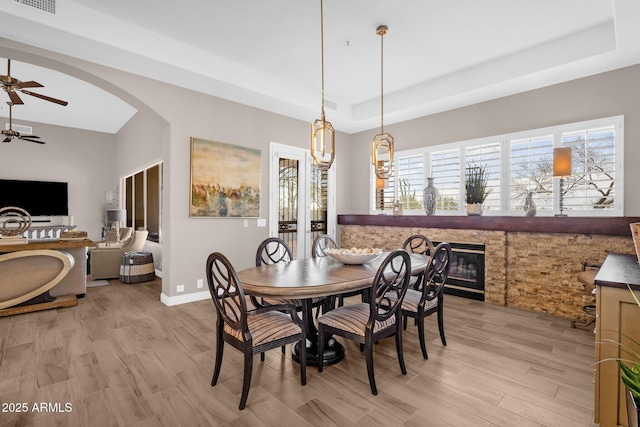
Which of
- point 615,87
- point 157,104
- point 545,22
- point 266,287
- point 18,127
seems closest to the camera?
point 266,287

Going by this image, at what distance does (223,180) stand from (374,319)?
3251mm

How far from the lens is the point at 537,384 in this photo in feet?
7.63

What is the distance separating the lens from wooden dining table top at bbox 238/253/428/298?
2.08m

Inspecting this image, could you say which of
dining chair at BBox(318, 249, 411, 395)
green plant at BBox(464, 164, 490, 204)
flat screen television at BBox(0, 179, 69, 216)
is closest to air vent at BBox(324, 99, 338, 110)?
green plant at BBox(464, 164, 490, 204)

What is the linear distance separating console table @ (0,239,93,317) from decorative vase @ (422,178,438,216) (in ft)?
16.4

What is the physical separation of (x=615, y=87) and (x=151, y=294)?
669 cm

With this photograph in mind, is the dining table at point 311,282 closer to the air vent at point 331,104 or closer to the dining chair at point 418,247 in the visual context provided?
the dining chair at point 418,247

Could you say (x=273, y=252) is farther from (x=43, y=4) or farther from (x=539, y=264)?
(x=539, y=264)

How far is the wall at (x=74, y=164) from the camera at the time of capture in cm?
754

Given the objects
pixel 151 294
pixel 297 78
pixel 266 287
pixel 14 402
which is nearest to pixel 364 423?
pixel 266 287

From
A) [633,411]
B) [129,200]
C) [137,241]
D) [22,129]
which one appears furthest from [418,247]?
[22,129]

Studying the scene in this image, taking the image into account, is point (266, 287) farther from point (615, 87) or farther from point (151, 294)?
point (615, 87)

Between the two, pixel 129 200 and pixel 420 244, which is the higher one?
pixel 129 200

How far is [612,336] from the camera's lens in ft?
5.40
